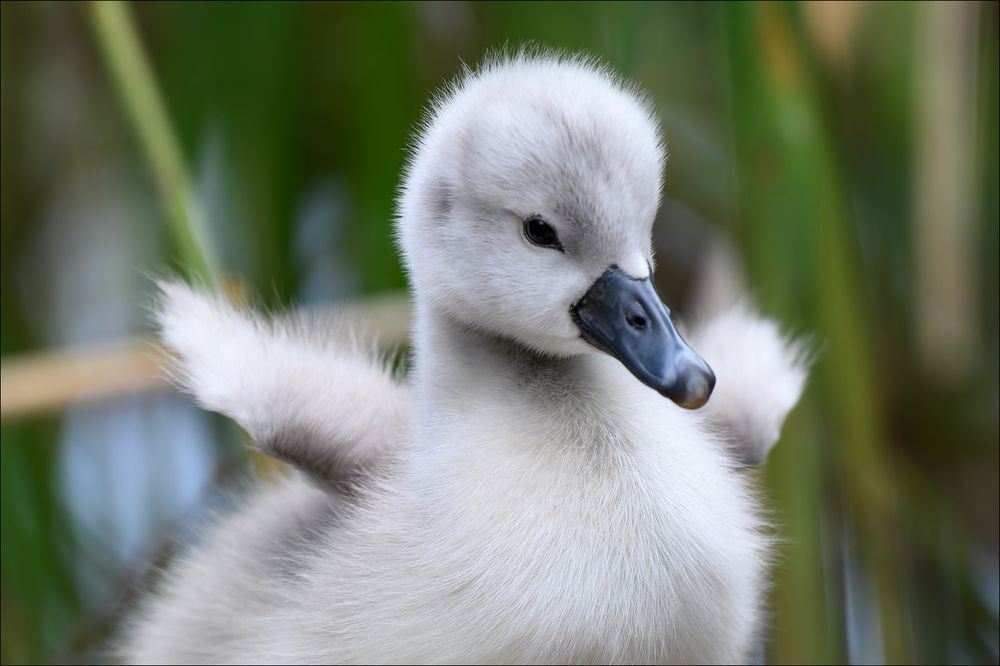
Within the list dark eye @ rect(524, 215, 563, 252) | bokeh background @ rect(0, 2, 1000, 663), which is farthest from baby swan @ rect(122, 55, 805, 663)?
bokeh background @ rect(0, 2, 1000, 663)

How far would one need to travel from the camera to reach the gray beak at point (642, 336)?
0.76 m

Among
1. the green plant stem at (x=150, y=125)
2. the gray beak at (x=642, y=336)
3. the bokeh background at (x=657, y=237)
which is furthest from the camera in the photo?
the bokeh background at (x=657, y=237)

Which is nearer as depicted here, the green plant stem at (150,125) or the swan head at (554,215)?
the swan head at (554,215)

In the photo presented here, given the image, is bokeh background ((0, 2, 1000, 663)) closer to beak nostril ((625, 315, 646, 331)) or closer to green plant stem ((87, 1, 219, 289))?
green plant stem ((87, 1, 219, 289))

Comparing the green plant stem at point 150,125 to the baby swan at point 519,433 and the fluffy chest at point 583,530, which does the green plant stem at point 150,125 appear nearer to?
the baby swan at point 519,433

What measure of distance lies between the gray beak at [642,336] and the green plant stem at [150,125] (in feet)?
1.18

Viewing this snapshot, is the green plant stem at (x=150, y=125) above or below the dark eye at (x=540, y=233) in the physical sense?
above

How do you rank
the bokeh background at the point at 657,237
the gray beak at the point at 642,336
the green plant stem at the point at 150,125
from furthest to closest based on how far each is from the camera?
the bokeh background at the point at 657,237 → the green plant stem at the point at 150,125 → the gray beak at the point at 642,336

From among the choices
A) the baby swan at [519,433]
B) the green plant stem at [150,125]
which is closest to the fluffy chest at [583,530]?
the baby swan at [519,433]

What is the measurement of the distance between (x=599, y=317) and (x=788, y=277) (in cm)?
39

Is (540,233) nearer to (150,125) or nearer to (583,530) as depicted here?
(583,530)

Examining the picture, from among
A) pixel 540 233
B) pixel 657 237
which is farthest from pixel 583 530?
pixel 657 237

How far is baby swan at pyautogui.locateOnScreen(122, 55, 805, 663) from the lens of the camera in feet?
2.63

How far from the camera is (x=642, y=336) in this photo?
788mm
